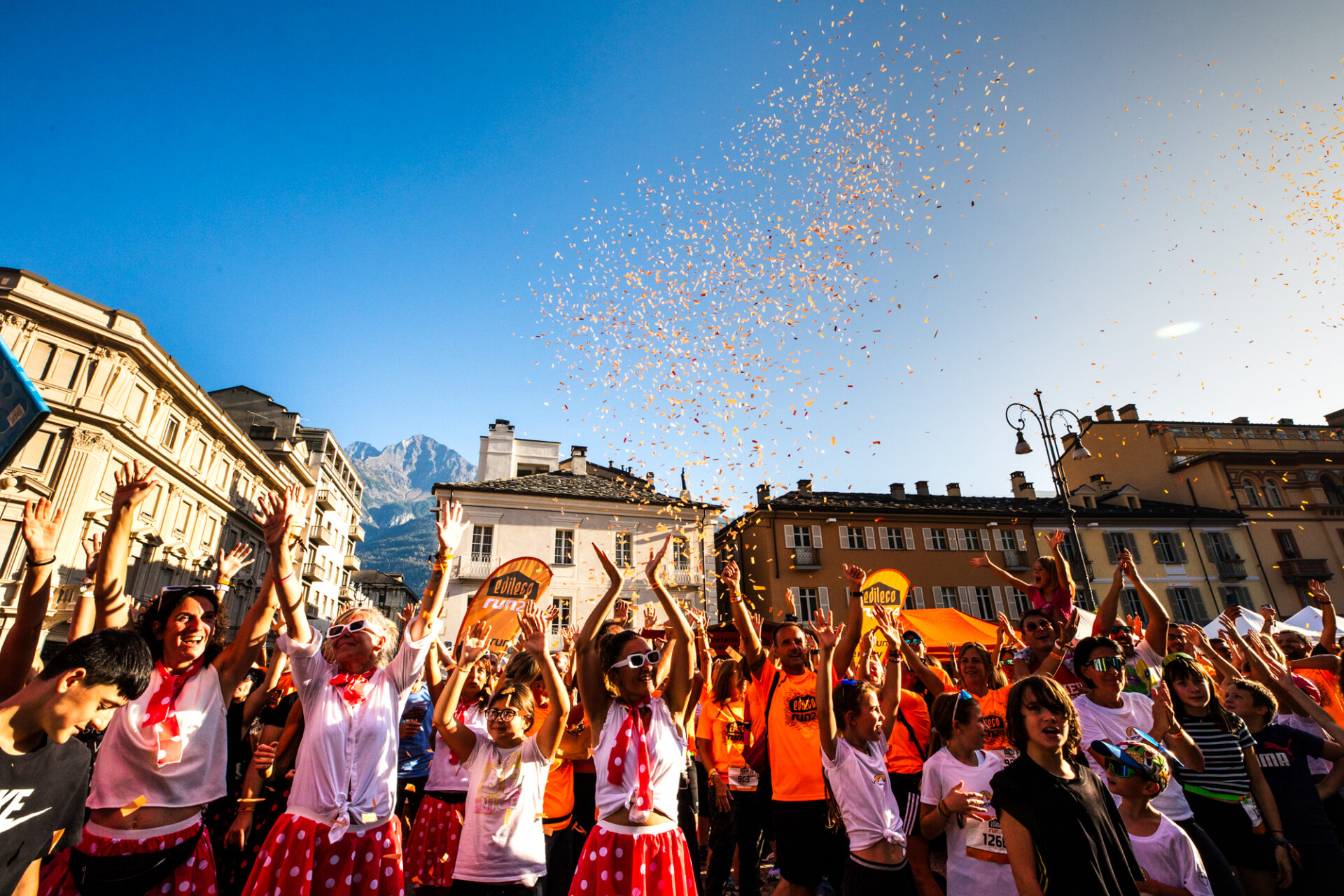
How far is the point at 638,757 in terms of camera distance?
3463 mm

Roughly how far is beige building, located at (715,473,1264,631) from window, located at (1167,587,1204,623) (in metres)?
0.05

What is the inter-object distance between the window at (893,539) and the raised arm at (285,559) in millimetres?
31824

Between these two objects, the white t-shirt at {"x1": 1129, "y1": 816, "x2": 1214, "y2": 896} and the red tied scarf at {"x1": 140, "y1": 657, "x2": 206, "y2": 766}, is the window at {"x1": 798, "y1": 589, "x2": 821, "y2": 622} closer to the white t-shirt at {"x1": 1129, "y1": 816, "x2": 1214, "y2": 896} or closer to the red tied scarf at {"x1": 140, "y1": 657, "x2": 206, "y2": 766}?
the white t-shirt at {"x1": 1129, "y1": 816, "x2": 1214, "y2": 896}

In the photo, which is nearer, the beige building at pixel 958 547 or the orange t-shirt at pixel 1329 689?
the orange t-shirt at pixel 1329 689

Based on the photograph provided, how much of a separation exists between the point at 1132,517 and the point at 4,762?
1687 inches

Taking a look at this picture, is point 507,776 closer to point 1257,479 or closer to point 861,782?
point 861,782

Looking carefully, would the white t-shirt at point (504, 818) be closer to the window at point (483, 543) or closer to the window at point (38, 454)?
the window at point (483, 543)

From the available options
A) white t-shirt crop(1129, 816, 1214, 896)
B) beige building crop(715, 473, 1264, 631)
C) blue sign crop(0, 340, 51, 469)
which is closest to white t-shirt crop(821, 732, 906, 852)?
white t-shirt crop(1129, 816, 1214, 896)

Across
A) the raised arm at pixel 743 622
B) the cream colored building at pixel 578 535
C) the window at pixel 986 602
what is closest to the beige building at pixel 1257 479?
the window at pixel 986 602

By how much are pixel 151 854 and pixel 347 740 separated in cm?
90

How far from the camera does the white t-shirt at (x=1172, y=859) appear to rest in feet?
11.9

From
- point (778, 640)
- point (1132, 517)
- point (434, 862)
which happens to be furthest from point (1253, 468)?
point (434, 862)

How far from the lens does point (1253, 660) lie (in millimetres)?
5328

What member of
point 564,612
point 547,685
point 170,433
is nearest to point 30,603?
point 547,685
